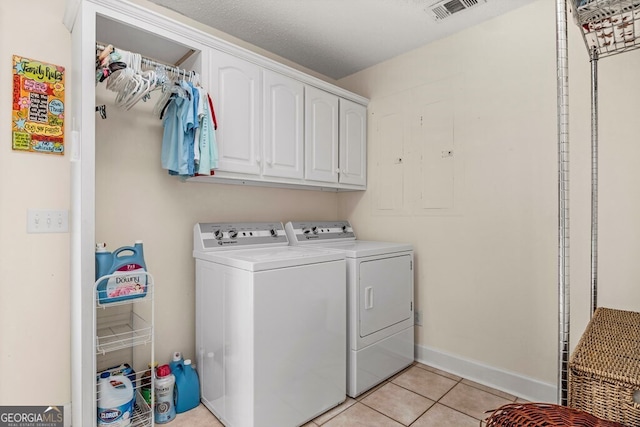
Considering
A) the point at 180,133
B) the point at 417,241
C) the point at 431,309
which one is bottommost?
the point at 431,309

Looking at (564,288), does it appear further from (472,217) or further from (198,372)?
(198,372)

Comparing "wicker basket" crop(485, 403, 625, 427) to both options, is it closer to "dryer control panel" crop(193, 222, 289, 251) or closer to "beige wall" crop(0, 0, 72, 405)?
"dryer control panel" crop(193, 222, 289, 251)

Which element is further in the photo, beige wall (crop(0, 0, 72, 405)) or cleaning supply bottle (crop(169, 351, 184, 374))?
cleaning supply bottle (crop(169, 351, 184, 374))

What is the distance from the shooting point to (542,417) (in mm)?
810

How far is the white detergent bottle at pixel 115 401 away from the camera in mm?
1710

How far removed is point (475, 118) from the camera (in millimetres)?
2447

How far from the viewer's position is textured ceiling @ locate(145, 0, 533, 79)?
2211 millimetres

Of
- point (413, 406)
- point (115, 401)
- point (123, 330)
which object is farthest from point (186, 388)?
point (413, 406)

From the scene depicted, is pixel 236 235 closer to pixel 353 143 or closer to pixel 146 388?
pixel 146 388

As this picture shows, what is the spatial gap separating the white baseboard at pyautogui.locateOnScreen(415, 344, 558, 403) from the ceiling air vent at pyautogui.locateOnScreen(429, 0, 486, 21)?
2437 millimetres

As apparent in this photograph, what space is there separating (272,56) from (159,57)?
984mm

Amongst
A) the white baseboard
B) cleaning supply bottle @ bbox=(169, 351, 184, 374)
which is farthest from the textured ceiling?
the white baseboard

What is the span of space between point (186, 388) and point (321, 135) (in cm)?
200

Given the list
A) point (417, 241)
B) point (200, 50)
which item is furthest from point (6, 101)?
point (417, 241)
